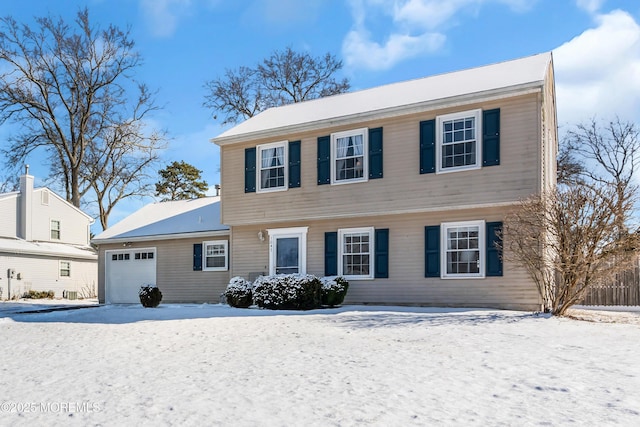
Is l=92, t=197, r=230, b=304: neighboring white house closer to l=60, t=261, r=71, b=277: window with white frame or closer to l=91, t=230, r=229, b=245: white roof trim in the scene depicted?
l=91, t=230, r=229, b=245: white roof trim

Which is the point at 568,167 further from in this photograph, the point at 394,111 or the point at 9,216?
the point at 9,216

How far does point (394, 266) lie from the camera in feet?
51.8

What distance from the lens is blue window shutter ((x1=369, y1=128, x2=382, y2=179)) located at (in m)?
15.9

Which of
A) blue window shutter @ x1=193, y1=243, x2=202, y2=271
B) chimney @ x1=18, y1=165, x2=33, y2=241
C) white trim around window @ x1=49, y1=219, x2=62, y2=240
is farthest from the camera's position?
white trim around window @ x1=49, y1=219, x2=62, y2=240

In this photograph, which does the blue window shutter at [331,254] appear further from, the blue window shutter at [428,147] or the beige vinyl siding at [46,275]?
the beige vinyl siding at [46,275]

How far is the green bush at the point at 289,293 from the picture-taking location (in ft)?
50.3

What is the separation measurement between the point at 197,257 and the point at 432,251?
8614 mm

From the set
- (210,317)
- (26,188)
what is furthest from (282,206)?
(26,188)

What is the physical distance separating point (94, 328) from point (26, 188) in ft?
67.5

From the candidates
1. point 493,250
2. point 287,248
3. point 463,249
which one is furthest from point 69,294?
point 493,250

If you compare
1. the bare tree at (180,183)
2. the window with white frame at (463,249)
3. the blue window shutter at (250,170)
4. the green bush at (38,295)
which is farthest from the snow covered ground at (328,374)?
the bare tree at (180,183)

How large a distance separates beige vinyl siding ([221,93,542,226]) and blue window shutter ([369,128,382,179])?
159 mm

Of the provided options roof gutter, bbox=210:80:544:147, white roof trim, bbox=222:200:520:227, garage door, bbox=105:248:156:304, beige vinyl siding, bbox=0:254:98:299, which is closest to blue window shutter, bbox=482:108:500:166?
→ roof gutter, bbox=210:80:544:147

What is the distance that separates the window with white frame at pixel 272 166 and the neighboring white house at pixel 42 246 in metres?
15.0
